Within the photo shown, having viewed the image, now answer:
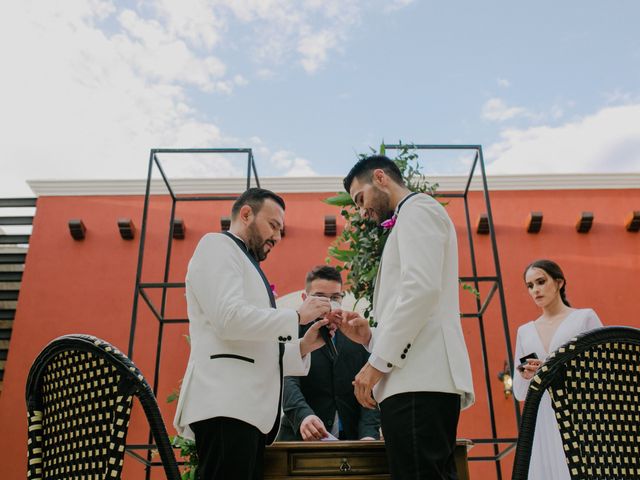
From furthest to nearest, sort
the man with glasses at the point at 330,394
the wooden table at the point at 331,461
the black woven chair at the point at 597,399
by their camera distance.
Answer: the man with glasses at the point at 330,394
the wooden table at the point at 331,461
the black woven chair at the point at 597,399

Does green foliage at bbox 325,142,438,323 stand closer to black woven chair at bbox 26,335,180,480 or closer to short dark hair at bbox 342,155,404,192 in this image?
short dark hair at bbox 342,155,404,192

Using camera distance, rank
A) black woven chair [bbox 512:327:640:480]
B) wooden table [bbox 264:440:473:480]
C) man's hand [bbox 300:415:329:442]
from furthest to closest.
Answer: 1. man's hand [bbox 300:415:329:442]
2. wooden table [bbox 264:440:473:480]
3. black woven chair [bbox 512:327:640:480]

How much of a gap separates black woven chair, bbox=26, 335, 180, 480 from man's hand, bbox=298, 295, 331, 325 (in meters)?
0.87

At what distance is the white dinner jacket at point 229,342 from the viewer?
190cm

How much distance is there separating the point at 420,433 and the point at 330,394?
1511 mm

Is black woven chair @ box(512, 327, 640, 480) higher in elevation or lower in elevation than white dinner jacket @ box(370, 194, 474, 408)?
lower

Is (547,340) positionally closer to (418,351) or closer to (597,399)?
(418,351)

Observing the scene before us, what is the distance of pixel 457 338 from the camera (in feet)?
6.25

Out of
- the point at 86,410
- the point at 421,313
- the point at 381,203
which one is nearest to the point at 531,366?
the point at 381,203

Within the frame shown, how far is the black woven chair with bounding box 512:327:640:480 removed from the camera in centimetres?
115

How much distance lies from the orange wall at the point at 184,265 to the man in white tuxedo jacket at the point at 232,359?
3951mm

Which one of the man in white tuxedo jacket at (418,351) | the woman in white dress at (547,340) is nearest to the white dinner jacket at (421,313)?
the man in white tuxedo jacket at (418,351)

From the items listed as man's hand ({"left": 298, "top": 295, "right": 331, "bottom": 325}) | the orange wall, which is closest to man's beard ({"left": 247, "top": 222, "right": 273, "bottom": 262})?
man's hand ({"left": 298, "top": 295, "right": 331, "bottom": 325})

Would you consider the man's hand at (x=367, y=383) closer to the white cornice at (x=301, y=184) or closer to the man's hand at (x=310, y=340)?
the man's hand at (x=310, y=340)
